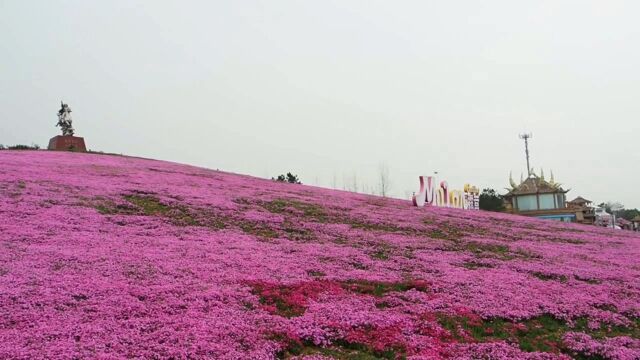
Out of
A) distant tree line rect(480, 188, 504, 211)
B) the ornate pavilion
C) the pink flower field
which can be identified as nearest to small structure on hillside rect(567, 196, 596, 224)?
the ornate pavilion

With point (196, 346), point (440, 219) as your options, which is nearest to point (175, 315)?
point (196, 346)

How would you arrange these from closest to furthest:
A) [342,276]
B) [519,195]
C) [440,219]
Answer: [342,276]
[440,219]
[519,195]

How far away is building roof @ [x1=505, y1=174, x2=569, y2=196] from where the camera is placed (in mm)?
48625

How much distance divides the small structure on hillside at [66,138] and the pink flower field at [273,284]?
43.1 ft

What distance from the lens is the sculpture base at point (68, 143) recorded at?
3500cm

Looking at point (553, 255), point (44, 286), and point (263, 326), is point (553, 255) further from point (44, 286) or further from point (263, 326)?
point (44, 286)

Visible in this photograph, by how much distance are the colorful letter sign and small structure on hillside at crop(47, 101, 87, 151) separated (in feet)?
66.4

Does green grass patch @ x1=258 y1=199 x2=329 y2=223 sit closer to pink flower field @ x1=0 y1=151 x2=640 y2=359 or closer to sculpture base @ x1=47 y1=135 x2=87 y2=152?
pink flower field @ x1=0 y1=151 x2=640 y2=359

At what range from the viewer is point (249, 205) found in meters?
22.3

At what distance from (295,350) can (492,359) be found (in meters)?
3.07

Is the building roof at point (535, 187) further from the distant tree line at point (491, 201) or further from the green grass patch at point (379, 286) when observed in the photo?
the green grass patch at point (379, 286)

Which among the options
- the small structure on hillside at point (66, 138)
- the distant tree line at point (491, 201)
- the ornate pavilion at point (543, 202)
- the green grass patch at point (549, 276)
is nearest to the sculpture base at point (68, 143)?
the small structure on hillside at point (66, 138)

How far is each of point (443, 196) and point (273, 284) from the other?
2389cm

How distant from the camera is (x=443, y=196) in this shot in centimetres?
3416
